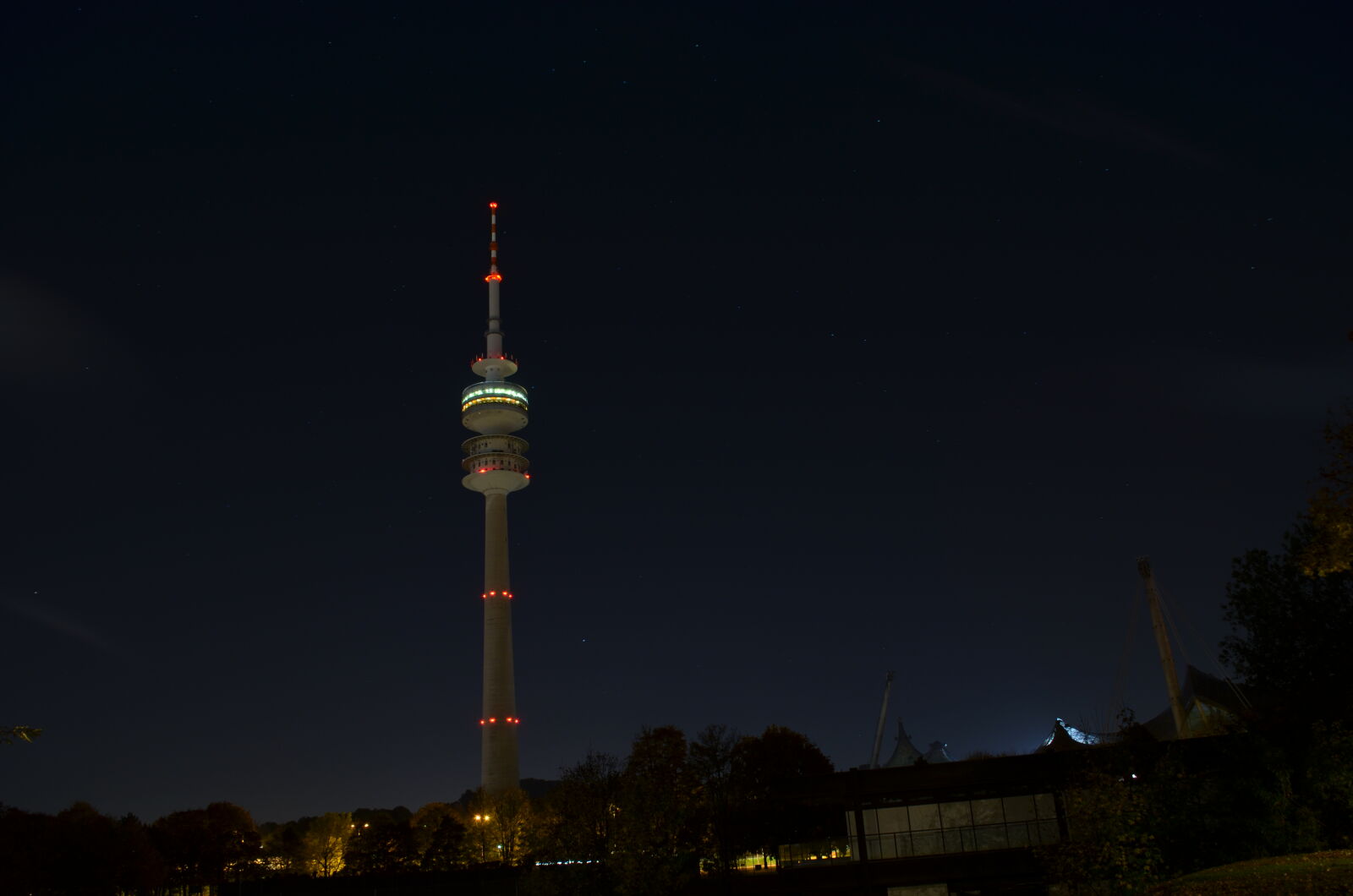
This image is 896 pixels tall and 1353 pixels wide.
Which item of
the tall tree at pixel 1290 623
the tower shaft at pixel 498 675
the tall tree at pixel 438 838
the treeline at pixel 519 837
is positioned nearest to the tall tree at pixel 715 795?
the treeline at pixel 519 837

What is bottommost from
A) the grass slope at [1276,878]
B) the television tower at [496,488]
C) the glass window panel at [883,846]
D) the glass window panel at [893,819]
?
the grass slope at [1276,878]

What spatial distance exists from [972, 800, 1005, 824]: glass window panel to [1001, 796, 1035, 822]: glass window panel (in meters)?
0.36

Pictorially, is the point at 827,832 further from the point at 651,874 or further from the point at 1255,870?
the point at 1255,870

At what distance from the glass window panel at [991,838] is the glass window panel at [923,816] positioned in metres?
3.36

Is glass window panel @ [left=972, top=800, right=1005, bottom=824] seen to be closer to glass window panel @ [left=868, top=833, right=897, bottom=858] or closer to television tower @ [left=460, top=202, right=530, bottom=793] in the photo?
glass window panel @ [left=868, top=833, right=897, bottom=858]

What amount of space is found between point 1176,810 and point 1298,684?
2040 cm

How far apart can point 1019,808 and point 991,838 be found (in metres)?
1.99

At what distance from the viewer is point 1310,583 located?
5616cm

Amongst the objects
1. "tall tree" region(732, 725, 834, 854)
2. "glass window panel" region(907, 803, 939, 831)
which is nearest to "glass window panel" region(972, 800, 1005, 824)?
"glass window panel" region(907, 803, 939, 831)

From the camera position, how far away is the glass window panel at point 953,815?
55.3 m

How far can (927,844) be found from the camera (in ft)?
176

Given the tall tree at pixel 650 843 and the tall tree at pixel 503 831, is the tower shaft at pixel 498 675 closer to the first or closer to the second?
the tall tree at pixel 503 831

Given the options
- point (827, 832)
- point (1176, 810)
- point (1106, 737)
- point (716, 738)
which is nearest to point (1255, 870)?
point (1176, 810)

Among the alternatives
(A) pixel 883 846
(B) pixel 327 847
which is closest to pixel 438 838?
(B) pixel 327 847
